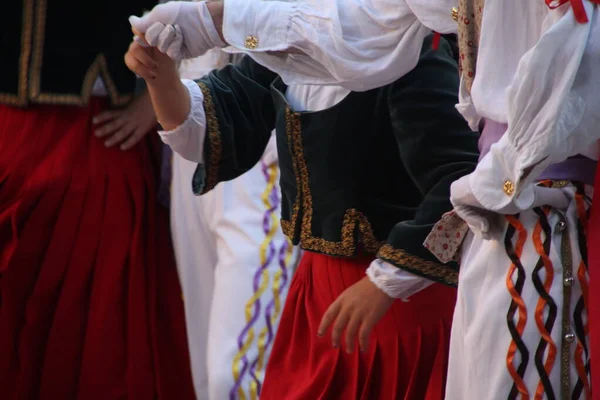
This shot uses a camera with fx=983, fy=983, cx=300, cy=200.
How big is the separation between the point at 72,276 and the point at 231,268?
39cm

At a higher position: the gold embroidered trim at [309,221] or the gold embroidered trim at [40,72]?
the gold embroidered trim at [40,72]

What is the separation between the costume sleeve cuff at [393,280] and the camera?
4.53 feet

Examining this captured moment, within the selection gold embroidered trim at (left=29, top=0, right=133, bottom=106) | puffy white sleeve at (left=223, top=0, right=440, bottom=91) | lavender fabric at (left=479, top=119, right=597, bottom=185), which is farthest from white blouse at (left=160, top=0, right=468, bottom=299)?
gold embroidered trim at (left=29, top=0, right=133, bottom=106)

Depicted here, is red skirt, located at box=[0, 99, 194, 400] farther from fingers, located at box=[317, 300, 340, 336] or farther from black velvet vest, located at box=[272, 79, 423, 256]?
fingers, located at box=[317, 300, 340, 336]

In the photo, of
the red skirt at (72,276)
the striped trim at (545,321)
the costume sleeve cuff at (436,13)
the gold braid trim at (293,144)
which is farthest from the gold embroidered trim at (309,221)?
the red skirt at (72,276)

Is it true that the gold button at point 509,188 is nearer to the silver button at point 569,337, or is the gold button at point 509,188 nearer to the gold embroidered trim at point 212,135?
the silver button at point 569,337

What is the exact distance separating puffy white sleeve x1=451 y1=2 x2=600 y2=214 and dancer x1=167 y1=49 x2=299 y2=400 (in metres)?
1.16

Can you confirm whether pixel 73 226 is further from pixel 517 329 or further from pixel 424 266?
pixel 517 329

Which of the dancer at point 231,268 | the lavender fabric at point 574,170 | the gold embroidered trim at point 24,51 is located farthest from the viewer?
the gold embroidered trim at point 24,51

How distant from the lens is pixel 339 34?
134 centimetres

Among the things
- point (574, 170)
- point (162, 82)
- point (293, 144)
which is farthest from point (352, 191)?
point (574, 170)

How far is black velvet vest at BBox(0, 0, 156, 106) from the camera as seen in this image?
2.29m

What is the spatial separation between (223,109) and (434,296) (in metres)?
0.48

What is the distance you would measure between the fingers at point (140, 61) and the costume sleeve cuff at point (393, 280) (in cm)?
45
